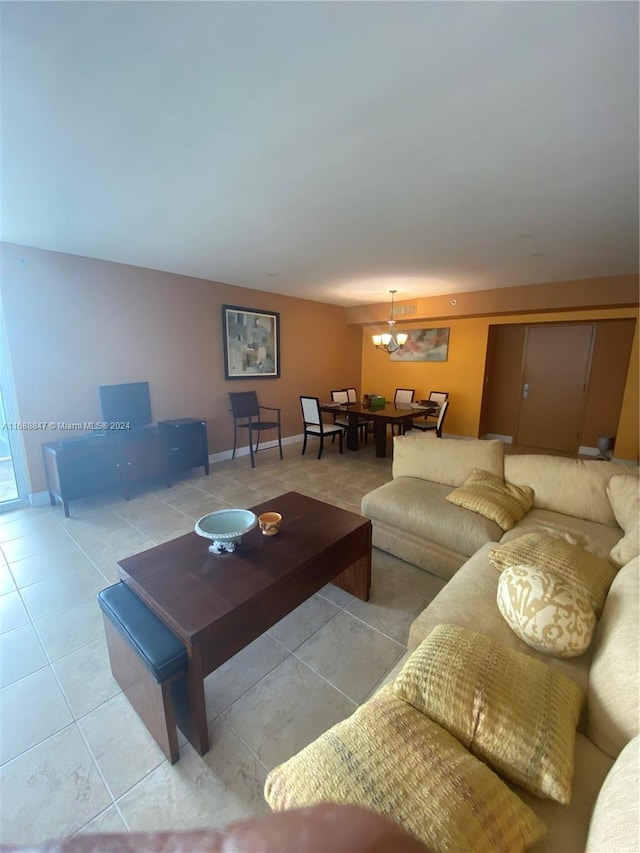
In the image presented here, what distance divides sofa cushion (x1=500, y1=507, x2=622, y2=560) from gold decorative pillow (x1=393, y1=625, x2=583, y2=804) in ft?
Result: 3.12

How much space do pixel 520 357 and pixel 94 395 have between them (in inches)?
245

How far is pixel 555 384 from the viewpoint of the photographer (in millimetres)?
5586

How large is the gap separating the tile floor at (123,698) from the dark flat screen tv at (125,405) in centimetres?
131

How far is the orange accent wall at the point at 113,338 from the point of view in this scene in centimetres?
323

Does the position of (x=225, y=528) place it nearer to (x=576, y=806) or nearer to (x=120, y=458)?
(x=576, y=806)

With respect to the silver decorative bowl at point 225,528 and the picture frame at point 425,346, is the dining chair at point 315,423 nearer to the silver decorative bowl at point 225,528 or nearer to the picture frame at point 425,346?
the picture frame at point 425,346

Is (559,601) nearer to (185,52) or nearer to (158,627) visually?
(158,627)

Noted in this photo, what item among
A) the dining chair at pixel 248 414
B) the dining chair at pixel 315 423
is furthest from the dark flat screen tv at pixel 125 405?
the dining chair at pixel 315 423

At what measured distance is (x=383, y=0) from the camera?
1.00 metres

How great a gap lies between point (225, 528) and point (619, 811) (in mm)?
1553

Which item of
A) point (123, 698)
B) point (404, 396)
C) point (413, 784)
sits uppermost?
point (404, 396)

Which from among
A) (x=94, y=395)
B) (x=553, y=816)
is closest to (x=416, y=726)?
(x=553, y=816)

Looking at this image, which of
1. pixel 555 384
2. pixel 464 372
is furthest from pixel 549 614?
pixel 555 384

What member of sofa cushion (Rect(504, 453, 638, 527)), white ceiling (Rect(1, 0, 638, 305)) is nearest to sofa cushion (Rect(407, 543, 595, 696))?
Answer: sofa cushion (Rect(504, 453, 638, 527))
